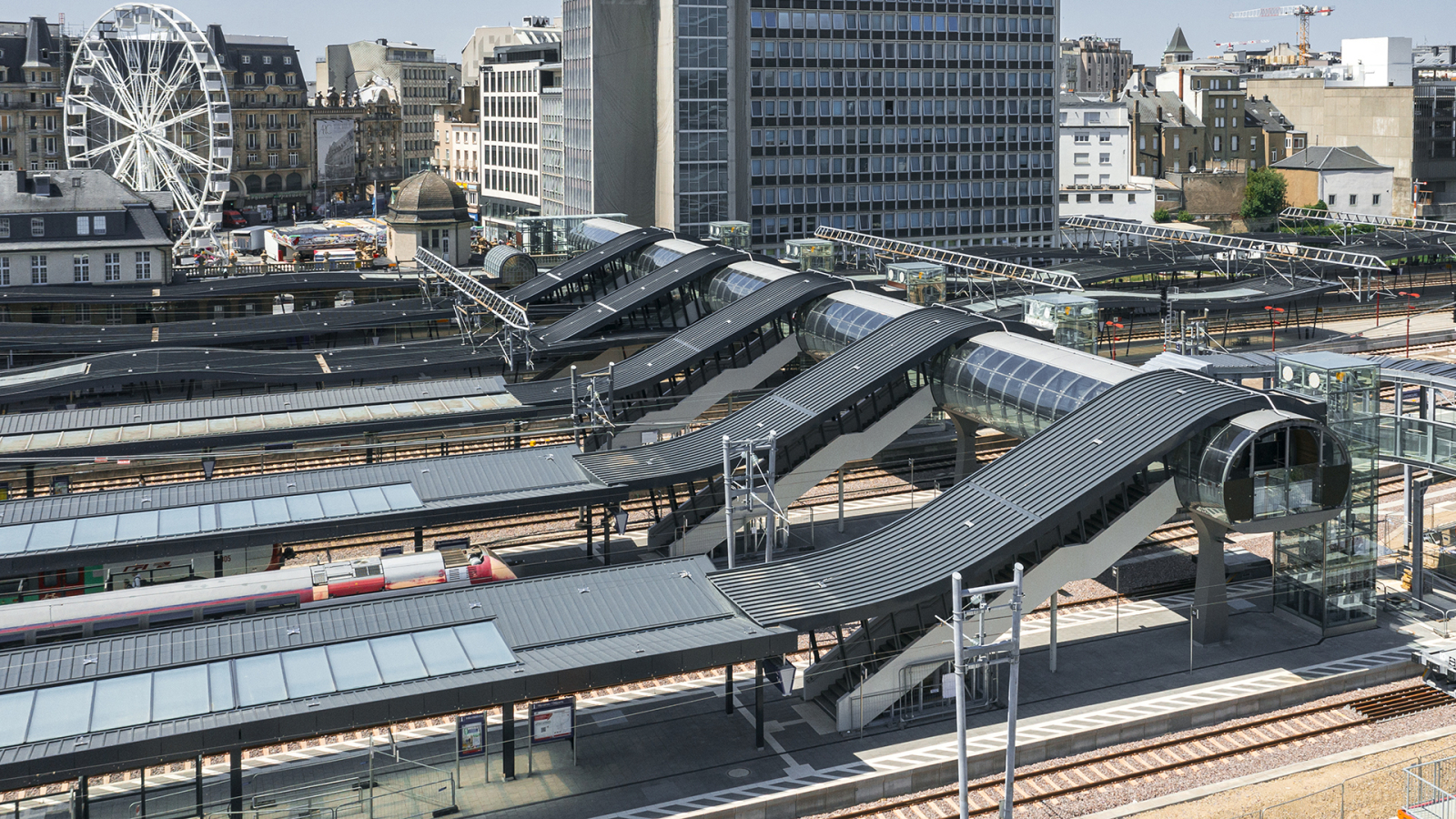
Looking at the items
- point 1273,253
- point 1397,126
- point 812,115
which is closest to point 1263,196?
point 1397,126

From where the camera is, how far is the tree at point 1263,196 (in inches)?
6132

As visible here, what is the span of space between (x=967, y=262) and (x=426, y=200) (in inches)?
1392

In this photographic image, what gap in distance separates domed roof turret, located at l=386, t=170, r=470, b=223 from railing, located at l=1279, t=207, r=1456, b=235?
73.1 m

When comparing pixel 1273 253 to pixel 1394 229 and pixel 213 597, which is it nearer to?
pixel 1394 229

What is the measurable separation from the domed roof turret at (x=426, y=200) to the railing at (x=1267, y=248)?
162ft

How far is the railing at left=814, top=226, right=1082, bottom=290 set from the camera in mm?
72375

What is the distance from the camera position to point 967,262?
8981 cm

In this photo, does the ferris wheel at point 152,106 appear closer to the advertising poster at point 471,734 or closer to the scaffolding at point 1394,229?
the advertising poster at point 471,734

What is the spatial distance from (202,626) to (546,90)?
103891 millimetres

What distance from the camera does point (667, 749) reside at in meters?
33.4

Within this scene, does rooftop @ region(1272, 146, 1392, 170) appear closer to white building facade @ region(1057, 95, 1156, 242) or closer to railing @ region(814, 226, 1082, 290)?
white building facade @ region(1057, 95, 1156, 242)

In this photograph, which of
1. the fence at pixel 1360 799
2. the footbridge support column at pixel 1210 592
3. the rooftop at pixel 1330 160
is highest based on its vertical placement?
the rooftop at pixel 1330 160

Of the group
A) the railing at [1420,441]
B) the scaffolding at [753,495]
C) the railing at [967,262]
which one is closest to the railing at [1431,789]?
the railing at [1420,441]

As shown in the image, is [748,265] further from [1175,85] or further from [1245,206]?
[1175,85]
